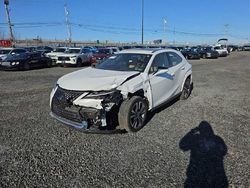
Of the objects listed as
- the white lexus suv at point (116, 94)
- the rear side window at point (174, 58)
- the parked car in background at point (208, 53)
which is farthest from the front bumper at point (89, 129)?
the parked car in background at point (208, 53)

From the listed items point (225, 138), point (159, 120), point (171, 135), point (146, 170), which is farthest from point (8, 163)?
point (225, 138)

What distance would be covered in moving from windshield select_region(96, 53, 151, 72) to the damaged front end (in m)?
1.21

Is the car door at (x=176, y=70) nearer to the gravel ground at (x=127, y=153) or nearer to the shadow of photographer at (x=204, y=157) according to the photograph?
the gravel ground at (x=127, y=153)

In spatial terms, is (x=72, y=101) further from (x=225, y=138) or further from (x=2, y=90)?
(x=2, y=90)

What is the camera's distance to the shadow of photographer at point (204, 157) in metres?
3.17

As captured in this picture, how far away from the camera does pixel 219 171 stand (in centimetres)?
341

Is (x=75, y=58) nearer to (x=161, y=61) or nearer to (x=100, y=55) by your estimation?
(x=100, y=55)

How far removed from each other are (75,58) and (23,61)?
4042mm

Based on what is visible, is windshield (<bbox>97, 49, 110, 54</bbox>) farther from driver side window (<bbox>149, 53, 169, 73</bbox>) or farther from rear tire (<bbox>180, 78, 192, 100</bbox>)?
driver side window (<bbox>149, 53, 169, 73</bbox>)

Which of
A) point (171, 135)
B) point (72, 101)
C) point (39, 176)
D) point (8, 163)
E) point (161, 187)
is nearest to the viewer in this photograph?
point (161, 187)

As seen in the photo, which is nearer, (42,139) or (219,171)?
(219,171)

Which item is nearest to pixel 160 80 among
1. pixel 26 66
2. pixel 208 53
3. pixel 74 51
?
pixel 26 66

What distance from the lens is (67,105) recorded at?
4.48 metres

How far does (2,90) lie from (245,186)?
873cm
